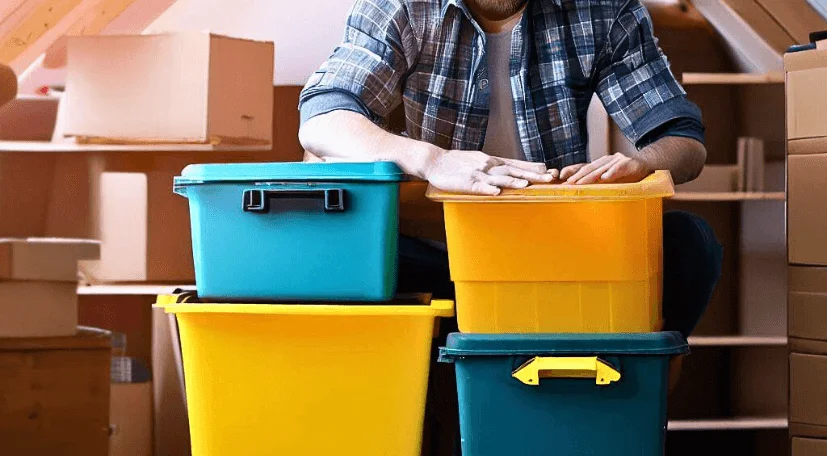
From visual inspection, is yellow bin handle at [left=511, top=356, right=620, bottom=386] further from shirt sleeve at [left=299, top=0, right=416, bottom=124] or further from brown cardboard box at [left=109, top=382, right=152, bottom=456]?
brown cardboard box at [left=109, top=382, right=152, bottom=456]

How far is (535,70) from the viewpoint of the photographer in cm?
203

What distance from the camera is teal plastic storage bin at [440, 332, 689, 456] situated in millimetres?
1453

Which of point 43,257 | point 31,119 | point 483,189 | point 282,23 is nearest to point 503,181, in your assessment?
point 483,189

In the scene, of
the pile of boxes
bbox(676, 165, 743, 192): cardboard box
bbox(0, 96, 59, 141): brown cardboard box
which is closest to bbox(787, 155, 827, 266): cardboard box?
the pile of boxes

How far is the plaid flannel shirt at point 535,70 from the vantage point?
197 cm

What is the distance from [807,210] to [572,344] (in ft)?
2.13

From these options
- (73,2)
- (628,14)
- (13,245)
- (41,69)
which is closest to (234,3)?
(41,69)

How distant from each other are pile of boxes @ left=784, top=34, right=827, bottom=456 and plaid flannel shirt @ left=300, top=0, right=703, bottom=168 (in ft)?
0.69

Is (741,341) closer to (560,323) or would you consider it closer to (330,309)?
(560,323)

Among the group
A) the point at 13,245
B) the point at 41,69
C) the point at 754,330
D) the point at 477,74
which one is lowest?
the point at 754,330

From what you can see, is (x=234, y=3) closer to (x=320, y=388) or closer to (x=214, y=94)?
(x=214, y=94)

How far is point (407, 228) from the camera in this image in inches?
72.3

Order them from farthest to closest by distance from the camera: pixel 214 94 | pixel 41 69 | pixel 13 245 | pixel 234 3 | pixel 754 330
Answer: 1. pixel 234 3
2. pixel 41 69
3. pixel 754 330
4. pixel 214 94
5. pixel 13 245

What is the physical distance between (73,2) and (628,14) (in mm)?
1534
